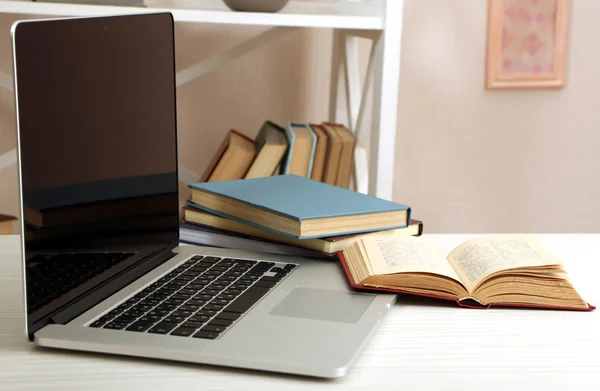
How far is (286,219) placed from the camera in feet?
3.43

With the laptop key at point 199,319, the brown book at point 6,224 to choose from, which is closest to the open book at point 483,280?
the laptop key at point 199,319

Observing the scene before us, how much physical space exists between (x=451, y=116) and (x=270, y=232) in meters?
1.51

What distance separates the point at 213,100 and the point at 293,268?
1374 millimetres

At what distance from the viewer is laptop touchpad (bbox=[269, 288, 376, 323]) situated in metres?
0.84

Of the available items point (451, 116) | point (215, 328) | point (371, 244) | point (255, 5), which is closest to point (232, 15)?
point (255, 5)

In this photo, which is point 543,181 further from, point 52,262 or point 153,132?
point 52,262

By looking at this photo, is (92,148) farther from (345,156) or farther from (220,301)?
(345,156)

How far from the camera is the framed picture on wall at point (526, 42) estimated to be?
2.43 metres

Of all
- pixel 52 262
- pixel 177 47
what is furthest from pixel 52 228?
pixel 177 47

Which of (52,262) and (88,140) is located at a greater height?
(88,140)

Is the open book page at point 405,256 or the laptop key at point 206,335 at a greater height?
the open book page at point 405,256

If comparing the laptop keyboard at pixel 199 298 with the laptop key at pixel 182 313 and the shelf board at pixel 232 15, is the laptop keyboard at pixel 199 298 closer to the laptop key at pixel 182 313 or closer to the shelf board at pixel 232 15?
the laptop key at pixel 182 313

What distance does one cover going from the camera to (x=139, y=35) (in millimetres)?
973

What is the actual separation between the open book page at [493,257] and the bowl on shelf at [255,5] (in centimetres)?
91
